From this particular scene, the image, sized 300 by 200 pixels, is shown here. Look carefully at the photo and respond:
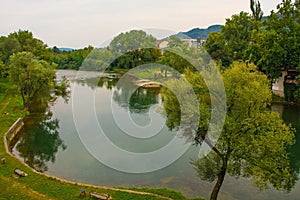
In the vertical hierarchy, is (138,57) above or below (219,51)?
below

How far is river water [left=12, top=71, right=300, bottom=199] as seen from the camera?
1667 cm

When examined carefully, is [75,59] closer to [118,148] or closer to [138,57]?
[138,57]

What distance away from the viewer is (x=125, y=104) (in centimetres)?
3969

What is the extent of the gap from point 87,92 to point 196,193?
39901 mm

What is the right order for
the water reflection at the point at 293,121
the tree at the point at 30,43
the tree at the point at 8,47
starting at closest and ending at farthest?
the water reflection at the point at 293,121, the tree at the point at 8,47, the tree at the point at 30,43

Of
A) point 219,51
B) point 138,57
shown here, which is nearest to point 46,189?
point 219,51

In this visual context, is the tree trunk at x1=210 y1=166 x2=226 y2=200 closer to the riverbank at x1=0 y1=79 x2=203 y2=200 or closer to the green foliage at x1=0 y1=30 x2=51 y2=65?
the riverbank at x1=0 y1=79 x2=203 y2=200

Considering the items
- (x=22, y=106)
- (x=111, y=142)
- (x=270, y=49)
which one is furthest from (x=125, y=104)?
(x=270, y=49)

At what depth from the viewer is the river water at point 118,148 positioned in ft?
54.7

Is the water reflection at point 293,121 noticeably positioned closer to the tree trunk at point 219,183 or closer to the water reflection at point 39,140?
the tree trunk at point 219,183

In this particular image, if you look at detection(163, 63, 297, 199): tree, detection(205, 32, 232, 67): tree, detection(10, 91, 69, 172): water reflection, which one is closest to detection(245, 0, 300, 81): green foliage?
detection(205, 32, 232, 67): tree

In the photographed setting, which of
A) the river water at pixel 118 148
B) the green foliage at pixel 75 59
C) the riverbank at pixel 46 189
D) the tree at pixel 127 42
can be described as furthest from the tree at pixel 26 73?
the green foliage at pixel 75 59

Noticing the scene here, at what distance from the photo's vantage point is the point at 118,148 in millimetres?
22609

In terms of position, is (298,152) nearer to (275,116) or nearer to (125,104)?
(275,116)
